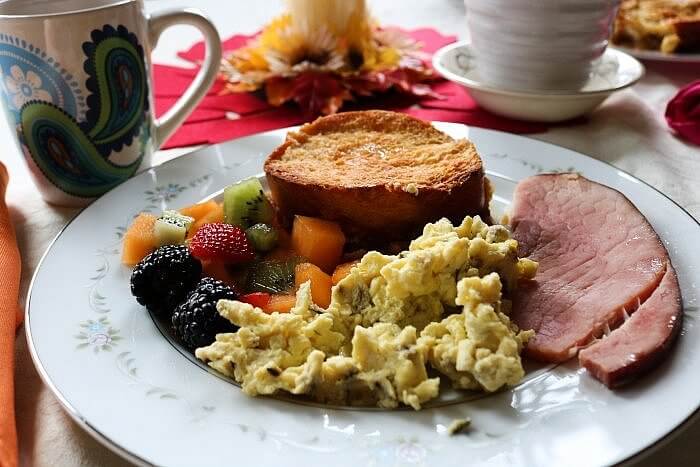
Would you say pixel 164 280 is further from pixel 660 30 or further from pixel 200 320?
pixel 660 30

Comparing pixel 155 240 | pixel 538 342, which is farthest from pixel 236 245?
pixel 538 342

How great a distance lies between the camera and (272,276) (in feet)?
5.69

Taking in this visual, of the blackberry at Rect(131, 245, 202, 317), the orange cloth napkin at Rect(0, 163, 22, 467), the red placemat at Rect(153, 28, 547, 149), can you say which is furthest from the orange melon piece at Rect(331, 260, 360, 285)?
the red placemat at Rect(153, 28, 547, 149)

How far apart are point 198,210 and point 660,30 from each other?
233 cm

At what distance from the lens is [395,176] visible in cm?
192

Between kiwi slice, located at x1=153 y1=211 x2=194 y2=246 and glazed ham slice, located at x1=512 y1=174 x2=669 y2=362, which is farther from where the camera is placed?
kiwi slice, located at x1=153 y1=211 x2=194 y2=246

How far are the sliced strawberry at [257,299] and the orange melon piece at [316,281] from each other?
106 millimetres

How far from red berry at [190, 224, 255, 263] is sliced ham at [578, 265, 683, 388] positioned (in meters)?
0.83

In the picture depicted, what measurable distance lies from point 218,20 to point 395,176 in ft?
8.60

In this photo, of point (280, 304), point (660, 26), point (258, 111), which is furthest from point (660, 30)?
point (280, 304)

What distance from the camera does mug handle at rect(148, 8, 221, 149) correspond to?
87.7 inches

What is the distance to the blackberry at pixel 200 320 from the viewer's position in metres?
1.43

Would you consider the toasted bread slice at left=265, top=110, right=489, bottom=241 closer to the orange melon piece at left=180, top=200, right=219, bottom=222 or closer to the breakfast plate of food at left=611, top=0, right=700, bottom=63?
the orange melon piece at left=180, top=200, right=219, bottom=222

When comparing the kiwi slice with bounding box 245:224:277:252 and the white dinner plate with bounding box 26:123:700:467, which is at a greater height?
the white dinner plate with bounding box 26:123:700:467
